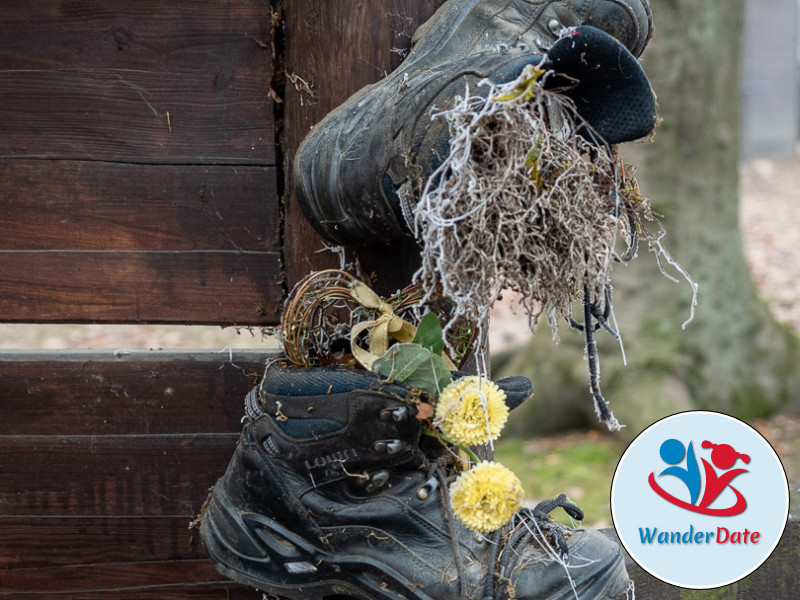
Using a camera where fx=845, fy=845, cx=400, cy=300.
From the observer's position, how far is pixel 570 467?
13.8 feet

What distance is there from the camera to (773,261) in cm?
804

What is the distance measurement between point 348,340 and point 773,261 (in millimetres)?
7553

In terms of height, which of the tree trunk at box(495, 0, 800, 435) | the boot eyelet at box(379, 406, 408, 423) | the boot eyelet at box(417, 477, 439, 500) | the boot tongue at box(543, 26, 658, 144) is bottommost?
the tree trunk at box(495, 0, 800, 435)

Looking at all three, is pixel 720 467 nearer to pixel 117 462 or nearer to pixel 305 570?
pixel 305 570

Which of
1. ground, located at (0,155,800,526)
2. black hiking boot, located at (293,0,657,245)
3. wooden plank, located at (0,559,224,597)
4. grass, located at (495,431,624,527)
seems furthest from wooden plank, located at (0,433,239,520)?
grass, located at (495,431,624,527)

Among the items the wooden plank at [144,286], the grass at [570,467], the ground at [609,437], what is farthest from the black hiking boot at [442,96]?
the grass at [570,467]

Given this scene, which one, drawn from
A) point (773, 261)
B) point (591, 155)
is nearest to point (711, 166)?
point (591, 155)

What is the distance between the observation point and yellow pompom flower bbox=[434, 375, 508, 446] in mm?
1243

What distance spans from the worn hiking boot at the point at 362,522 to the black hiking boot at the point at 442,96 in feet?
0.89

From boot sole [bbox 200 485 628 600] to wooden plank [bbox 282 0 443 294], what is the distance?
0.47 meters

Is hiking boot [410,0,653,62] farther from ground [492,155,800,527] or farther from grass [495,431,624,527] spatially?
grass [495,431,624,527]

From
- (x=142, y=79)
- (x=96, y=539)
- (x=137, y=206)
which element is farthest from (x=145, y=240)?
(x=96, y=539)

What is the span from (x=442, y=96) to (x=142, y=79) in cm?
68

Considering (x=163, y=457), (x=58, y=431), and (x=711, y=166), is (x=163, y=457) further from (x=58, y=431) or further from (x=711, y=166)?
(x=711, y=166)
